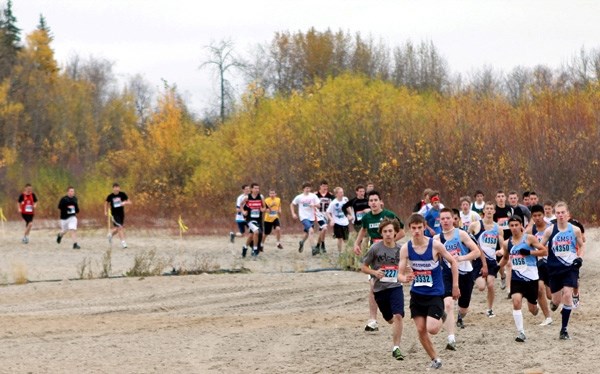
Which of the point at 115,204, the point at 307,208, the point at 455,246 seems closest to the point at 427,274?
the point at 455,246

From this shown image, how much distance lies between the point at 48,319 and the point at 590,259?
1429 cm

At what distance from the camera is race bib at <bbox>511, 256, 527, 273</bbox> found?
14.4 meters

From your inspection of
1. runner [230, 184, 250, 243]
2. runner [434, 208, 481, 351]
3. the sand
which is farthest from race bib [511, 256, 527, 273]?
runner [230, 184, 250, 243]

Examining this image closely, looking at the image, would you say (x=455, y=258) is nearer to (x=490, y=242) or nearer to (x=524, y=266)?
(x=524, y=266)

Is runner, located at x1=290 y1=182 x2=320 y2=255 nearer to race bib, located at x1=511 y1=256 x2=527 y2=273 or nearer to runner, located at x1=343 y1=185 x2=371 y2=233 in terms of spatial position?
runner, located at x1=343 y1=185 x2=371 y2=233

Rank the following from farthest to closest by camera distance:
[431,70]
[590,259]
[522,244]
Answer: [431,70] → [590,259] → [522,244]

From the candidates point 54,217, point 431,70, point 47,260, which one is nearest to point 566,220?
point 47,260

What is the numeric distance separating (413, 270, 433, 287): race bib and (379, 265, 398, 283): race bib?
1248 millimetres

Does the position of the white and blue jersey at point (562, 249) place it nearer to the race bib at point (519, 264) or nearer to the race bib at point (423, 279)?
the race bib at point (519, 264)

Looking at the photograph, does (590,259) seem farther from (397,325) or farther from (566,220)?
(397,325)

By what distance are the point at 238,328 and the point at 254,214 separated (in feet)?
36.3

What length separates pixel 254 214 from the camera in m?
26.9

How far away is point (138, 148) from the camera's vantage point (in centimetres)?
5556

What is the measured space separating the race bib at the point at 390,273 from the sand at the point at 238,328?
926 mm
